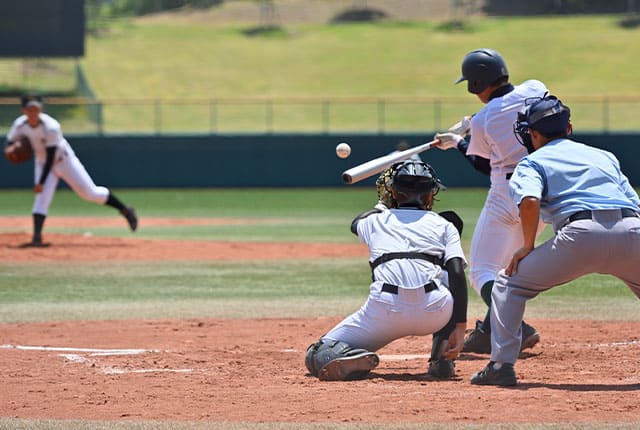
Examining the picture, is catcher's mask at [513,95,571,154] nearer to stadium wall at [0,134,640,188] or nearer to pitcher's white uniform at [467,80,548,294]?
pitcher's white uniform at [467,80,548,294]

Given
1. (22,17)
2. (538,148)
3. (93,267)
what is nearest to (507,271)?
(538,148)

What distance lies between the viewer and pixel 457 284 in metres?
6.21

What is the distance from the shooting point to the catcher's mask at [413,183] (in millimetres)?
6336

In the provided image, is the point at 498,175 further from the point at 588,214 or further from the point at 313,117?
the point at 313,117

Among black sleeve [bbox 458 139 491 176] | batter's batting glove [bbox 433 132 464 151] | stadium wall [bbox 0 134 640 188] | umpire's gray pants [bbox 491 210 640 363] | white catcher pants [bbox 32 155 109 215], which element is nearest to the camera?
umpire's gray pants [bbox 491 210 640 363]

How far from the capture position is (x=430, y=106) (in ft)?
145

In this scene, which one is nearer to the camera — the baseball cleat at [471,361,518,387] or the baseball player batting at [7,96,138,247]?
the baseball cleat at [471,361,518,387]

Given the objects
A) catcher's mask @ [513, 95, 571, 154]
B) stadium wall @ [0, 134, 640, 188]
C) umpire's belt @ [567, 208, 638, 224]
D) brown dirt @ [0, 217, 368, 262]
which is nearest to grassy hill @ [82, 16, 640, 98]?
stadium wall @ [0, 134, 640, 188]

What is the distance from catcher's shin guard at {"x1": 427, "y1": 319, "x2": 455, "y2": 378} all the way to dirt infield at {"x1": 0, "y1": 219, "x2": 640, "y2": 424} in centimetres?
9

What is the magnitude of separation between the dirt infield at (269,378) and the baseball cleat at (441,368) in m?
0.08

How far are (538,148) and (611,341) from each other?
245 cm

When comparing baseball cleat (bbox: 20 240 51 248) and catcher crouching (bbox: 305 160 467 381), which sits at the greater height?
catcher crouching (bbox: 305 160 467 381)

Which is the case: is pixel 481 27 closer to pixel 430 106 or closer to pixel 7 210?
pixel 430 106

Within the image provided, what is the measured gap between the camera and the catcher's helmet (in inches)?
292
